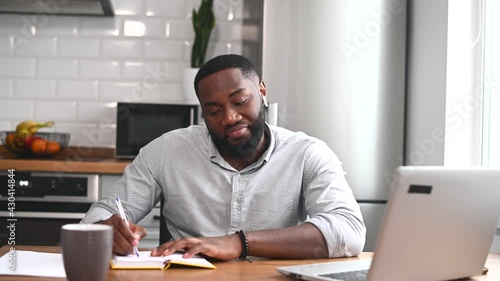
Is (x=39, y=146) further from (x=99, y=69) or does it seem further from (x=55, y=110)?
(x=99, y=69)

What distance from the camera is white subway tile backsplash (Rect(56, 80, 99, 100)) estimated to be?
3631mm

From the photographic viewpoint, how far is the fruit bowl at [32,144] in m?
3.22

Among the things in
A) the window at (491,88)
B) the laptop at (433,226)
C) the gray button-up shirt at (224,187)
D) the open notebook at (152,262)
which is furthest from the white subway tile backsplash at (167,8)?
the laptop at (433,226)

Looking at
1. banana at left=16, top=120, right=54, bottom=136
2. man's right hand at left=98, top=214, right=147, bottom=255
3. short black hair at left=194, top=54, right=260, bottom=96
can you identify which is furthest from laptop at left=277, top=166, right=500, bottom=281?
banana at left=16, top=120, right=54, bottom=136

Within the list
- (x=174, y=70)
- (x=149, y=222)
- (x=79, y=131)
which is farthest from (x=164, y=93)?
(x=149, y=222)

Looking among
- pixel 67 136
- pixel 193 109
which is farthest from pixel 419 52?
pixel 67 136

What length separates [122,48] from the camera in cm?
366

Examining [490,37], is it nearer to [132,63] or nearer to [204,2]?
[204,2]

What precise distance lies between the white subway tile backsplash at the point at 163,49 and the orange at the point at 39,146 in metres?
0.74

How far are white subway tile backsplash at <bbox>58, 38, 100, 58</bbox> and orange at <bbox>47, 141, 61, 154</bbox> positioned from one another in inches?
21.7

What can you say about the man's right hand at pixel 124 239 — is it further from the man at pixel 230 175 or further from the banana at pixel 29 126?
the banana at pixel 29 126

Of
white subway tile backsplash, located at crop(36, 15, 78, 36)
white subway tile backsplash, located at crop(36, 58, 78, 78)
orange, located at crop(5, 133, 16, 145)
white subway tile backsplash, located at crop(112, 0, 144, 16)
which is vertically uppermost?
white subway tile backsplash, located at crop(112, 0, 144, 16)

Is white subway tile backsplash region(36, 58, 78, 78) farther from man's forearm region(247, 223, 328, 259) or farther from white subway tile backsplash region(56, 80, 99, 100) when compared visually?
man's forearm region(247, 223, 328, 259)

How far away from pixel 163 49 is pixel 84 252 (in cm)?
257
